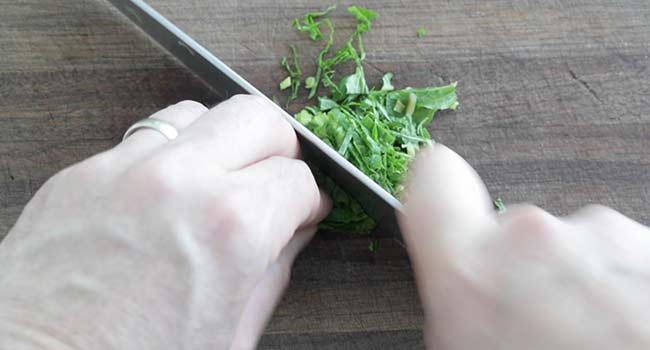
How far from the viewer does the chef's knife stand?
1094mm

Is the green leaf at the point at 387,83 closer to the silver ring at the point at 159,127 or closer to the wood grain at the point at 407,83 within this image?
the wood grain at the point at 407,83

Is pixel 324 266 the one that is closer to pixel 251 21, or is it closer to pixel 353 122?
pixel 353 122

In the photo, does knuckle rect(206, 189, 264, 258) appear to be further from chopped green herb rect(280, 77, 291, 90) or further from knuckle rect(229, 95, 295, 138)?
chopped green herb rect(280, 77, 291, 90)

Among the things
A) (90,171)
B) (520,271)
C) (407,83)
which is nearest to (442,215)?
(520,271)

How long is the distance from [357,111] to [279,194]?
1.53 ft

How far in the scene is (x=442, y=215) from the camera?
0.78 metres

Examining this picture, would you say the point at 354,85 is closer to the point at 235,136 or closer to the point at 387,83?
the point at 387,83

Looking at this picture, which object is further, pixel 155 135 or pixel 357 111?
pixel 357 111

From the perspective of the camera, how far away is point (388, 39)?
136 centimetres

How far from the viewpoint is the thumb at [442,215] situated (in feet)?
2.52

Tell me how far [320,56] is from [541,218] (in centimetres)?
72

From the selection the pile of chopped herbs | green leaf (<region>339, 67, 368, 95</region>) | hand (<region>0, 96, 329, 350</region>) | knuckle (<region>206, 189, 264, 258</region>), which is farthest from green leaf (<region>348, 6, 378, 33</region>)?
knuckle (<region>206, 189, 264, 258</region>)

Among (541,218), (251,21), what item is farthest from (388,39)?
(541,218)

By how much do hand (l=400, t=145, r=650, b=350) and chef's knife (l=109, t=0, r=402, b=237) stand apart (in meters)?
0.26
